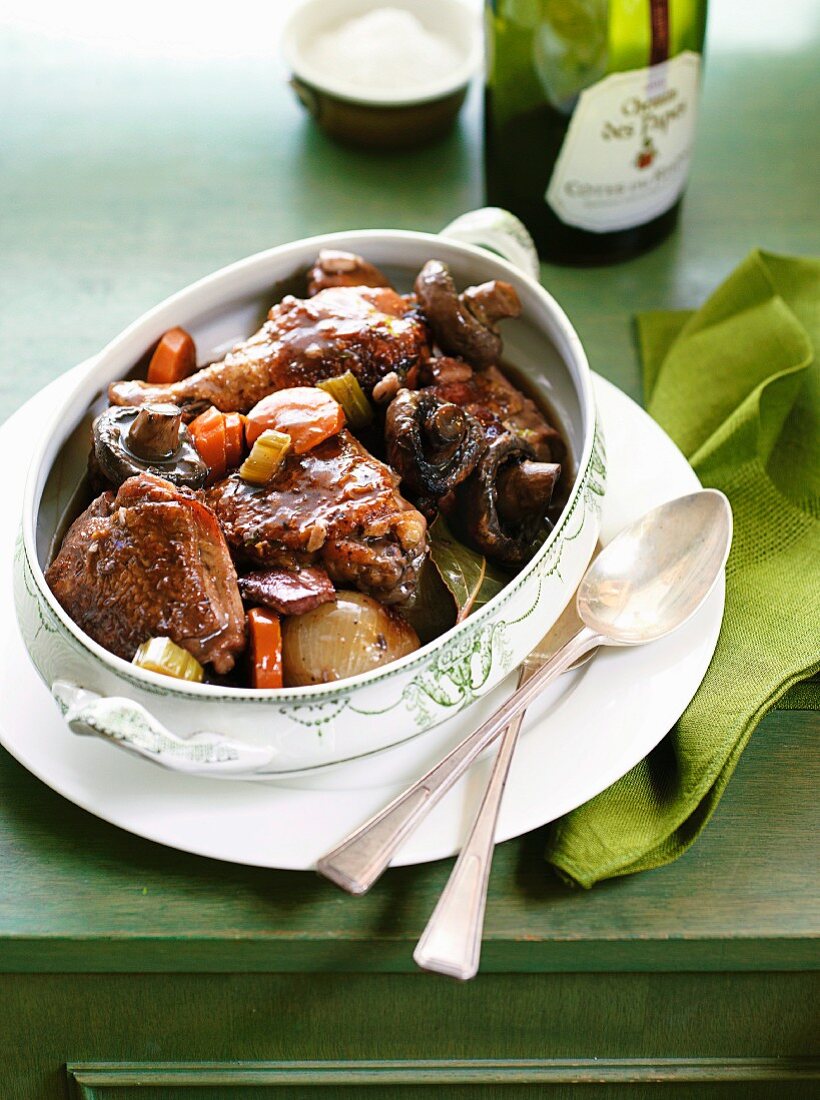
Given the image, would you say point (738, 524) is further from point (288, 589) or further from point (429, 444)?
point (288, 589)

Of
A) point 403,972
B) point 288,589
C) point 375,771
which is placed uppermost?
point 288,589

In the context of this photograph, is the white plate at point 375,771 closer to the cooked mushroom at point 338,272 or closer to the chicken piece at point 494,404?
the chicken piece at point 494,404

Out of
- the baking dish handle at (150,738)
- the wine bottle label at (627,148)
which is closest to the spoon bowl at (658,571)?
the baking dish handle at (150,738)

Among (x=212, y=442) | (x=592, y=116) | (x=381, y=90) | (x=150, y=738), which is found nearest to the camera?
(x=150, y=738)

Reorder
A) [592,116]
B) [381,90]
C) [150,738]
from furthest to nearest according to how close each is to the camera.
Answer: [381,90] < [592,116] < [150,738]

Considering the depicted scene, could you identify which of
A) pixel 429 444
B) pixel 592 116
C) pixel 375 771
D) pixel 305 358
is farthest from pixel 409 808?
pixel 592 116

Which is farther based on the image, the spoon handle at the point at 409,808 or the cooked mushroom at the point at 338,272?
the cooked mushroom at the point at 338,272

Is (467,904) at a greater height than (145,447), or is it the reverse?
(145,447)
